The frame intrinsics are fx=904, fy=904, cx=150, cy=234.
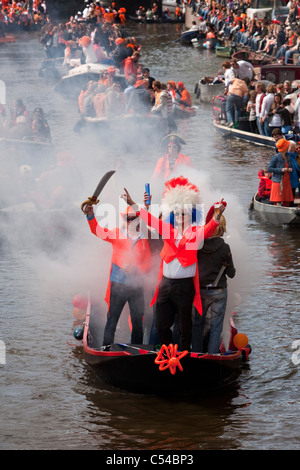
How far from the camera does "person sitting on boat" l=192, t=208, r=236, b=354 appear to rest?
27.7 feet

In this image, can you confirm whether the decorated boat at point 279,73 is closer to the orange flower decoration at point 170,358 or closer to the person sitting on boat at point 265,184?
the person sitting on boat at point 265,184

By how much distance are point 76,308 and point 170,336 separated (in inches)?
100

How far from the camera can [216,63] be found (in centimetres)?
3888

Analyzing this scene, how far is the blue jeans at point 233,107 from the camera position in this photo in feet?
73.6

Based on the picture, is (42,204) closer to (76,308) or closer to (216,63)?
(76,308)

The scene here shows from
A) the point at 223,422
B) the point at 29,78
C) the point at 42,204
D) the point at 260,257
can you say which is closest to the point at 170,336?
the point at 223,422

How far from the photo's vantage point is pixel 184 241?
8203 millimetres

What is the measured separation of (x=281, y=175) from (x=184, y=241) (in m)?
6.63

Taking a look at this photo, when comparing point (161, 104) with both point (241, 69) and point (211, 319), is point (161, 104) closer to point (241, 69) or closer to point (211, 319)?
point (241, 69)

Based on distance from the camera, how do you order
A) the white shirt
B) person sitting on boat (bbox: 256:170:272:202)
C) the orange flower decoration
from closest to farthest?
the orange flower decoration, person sitting on boat (bbox: 256:170:272:202), the white shirt

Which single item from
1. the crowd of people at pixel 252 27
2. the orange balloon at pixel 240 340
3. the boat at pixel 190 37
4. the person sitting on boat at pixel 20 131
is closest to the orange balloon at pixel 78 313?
the orange balloon at pixel 240 340

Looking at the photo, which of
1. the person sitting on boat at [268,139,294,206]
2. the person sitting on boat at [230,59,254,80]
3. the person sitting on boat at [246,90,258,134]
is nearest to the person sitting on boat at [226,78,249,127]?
the person sitting on boat at [246,90,258,134]

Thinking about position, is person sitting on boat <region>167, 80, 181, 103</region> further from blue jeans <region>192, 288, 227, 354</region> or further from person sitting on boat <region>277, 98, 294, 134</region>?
blue jeans <region>192, 288, 227, 354</region>

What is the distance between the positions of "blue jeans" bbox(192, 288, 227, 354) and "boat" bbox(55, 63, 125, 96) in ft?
75.2
